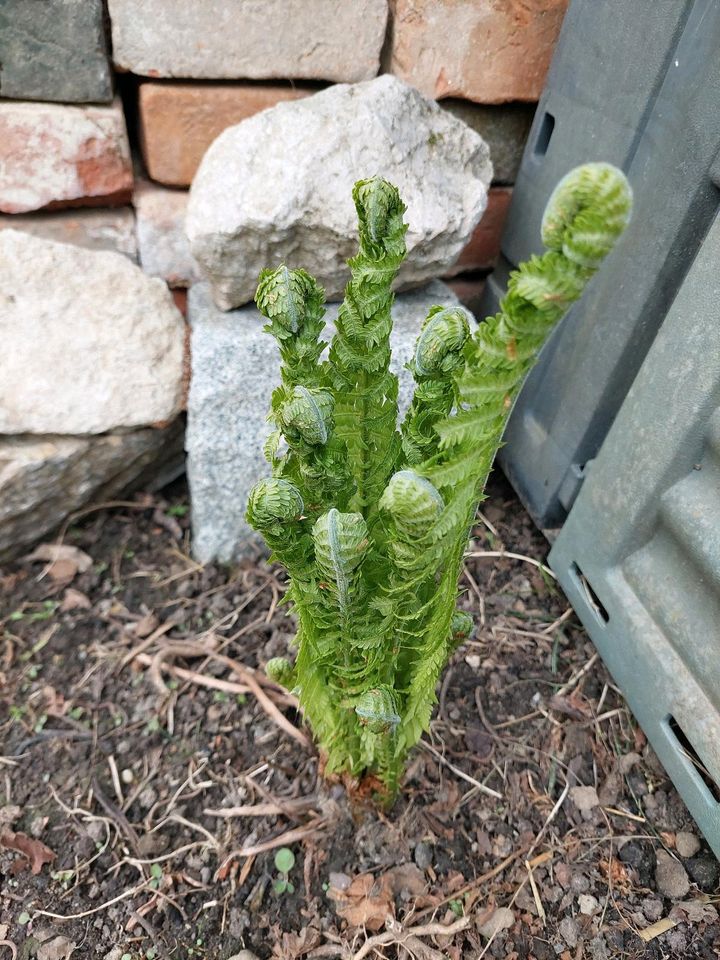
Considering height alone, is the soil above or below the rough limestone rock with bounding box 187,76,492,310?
below

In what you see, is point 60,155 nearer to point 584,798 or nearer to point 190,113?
point 190,113

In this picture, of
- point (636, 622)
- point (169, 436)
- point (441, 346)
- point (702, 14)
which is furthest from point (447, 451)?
point (169, 436)

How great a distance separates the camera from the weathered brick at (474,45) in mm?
1653

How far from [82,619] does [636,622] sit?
4.36 ft

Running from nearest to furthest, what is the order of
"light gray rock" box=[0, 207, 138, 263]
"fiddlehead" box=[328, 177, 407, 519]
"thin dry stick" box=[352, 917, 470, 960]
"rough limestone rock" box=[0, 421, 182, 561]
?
1. "fiddlehead" box=[328, 177, 407, 519]
2. "thin dry stick" box=[352, 917, 470, 960]
3. "rough limestone rock" box=[0, 421, 182, 561]
4. "light gray rock" box=[0, 207, 138, 263]

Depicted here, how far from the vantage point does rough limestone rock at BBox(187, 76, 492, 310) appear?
5.08ft

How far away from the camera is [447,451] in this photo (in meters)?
0.95

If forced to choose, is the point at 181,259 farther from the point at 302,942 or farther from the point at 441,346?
the point at 302,942

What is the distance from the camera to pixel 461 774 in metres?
1.51

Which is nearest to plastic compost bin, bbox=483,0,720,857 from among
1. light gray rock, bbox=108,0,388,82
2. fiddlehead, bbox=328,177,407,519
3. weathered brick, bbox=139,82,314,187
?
light gray rock, bbox=108,0,388,82

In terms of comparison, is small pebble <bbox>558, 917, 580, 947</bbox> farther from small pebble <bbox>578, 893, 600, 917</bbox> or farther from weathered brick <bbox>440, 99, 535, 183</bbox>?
weathered brick <bbox>440, 99, 535, 183</bbox>

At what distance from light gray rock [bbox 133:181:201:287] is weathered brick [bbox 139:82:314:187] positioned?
78 mm

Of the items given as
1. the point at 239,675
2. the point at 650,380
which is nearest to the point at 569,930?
the point at 239,675

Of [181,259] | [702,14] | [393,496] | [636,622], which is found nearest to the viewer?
[393,496]
